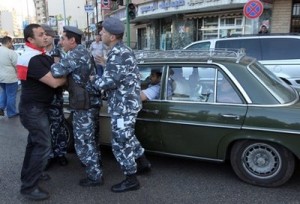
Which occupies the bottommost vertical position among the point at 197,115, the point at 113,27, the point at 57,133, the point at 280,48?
the point at 57,133

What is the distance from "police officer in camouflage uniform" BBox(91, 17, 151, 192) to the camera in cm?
391

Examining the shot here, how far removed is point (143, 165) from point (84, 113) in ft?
3.42

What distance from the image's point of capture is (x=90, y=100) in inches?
164

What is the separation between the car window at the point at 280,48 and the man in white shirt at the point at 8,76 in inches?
227

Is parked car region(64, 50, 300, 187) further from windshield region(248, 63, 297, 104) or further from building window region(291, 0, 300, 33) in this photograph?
building window region(291, 0, 300, 33)

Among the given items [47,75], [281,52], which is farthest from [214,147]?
[281,52]

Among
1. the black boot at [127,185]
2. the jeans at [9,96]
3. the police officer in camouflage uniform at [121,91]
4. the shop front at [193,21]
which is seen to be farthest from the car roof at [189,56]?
the shop front at [193,21]

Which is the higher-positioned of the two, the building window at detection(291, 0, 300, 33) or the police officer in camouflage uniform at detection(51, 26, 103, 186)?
the building window at detection(291, 0, 300, 33)

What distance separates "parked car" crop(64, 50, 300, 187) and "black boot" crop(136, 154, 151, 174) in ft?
0.55

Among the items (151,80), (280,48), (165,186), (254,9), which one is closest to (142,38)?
(254,9)

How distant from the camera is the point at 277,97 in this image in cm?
414

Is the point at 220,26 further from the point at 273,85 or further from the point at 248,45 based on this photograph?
the point at 273,85

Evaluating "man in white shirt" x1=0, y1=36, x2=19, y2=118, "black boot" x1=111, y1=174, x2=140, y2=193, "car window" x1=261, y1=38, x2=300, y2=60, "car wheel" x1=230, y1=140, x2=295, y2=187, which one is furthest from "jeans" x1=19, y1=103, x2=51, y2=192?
"car window" x1=261, y1=38, x2=300, y2=60

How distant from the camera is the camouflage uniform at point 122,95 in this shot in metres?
3.91
